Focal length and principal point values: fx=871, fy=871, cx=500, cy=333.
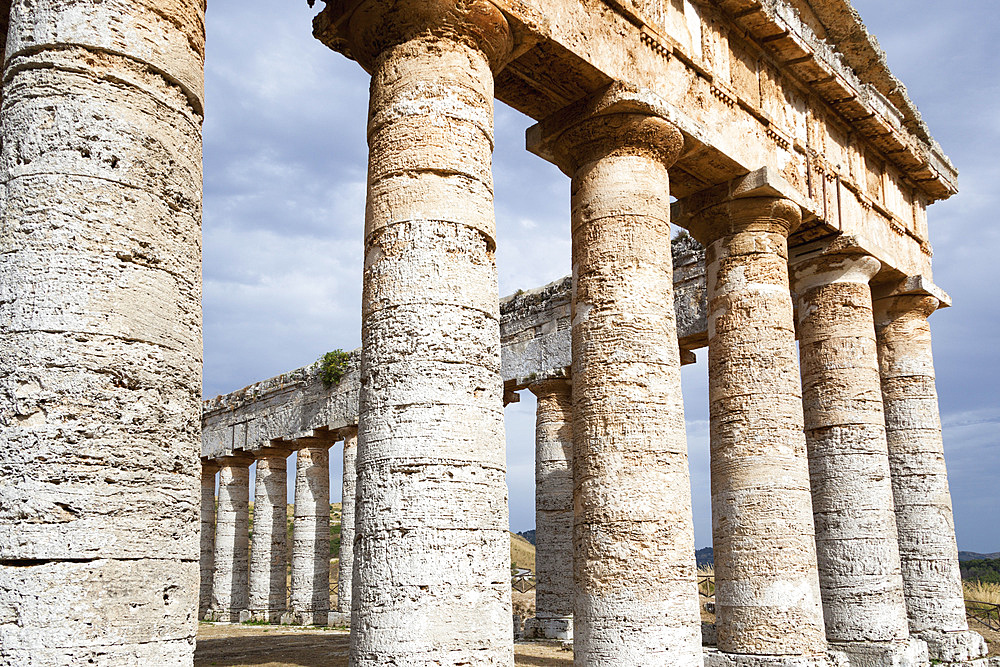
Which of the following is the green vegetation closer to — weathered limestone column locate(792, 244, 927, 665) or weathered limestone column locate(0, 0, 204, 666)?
weathered limestone column locate(792, 244, 927, 665)

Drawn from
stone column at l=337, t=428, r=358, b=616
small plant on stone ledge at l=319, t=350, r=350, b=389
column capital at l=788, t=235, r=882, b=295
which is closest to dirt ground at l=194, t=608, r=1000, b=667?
stone column at l=337, t=428, r=358, b=616

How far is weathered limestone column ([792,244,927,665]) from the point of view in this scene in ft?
40.0

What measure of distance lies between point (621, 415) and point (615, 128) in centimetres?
323

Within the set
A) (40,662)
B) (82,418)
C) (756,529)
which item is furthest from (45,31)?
(756,529)

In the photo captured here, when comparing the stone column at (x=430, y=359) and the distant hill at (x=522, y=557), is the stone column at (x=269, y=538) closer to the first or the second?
the distant hill at (x=522, y=557)

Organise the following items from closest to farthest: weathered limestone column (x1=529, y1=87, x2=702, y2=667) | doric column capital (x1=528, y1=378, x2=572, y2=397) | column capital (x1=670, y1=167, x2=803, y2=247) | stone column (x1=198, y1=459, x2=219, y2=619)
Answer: weathered limestone column (x1=529, y1=87, x2=702, y2=667) < column capital (x1=670, y1=167, x2=803, y2=247) < doric column capital (x1=528, y1=378, x2=572, y2=397) < stone column (x1=198, y1=459, x2=219, y2=619)

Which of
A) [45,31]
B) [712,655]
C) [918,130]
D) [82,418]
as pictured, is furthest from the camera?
[918,130]

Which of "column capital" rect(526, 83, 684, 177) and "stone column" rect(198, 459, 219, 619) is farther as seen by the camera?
"stone column" rect(198, 459, 219, 619)

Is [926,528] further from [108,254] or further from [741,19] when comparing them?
[108,254]

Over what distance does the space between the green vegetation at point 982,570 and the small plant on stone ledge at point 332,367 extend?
82.8 ft

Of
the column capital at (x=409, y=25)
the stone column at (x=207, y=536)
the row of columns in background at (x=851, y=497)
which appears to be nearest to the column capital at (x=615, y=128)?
the column capital at (x=409, y=25)

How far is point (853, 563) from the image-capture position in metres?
12.4

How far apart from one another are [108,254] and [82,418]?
0.92m

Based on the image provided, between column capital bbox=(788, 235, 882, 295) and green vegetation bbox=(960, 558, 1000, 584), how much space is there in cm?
2433
